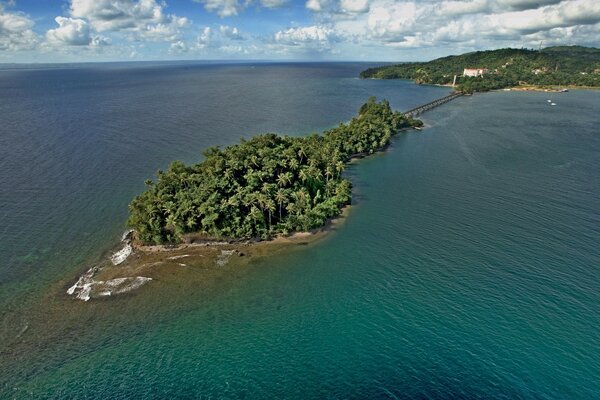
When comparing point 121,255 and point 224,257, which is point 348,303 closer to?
point 224,257

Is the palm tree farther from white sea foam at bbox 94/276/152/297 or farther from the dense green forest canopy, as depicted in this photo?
white sea foam at bbox 94/276/152/297

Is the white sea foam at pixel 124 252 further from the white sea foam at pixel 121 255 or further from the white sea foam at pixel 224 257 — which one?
the white sea foam at pixel 224 257

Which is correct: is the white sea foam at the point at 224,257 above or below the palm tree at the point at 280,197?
below

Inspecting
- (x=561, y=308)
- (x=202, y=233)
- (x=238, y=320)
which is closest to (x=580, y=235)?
(x=561, y=308)

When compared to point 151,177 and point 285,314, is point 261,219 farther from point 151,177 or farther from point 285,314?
point 151,177

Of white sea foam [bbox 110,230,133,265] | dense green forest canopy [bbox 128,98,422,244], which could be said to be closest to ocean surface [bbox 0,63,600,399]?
white sea foam [bbox 110,230,133,265]

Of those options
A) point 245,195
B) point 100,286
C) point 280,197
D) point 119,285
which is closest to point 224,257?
point 245,195

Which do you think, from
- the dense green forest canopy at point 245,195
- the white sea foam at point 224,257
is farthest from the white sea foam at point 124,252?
the white sea foam at point 224,257

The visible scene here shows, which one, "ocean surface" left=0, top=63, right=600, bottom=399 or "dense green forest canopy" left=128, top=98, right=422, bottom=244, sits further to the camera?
"dense green forest canopy" left=128, top=98, right=422, bottom=244
